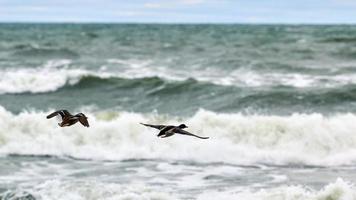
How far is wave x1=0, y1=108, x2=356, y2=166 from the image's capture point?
16328 millimetres

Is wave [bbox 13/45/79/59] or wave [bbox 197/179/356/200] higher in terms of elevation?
wave [bbox 13/45/79/59]

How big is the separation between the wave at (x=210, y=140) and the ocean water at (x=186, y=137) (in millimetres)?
27

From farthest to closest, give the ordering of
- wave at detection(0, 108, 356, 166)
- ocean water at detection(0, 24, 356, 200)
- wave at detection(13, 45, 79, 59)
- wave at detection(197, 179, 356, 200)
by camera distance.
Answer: wave at detection(13, 45, 79, 59)
wave at detection(0, 108, 356, 166)
ocean water at detection(0, 24, 356, 200)
wave at detection(197, 179, 356, 200)

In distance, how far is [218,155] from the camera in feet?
53.8

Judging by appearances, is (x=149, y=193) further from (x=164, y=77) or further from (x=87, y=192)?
(x=164, y=77)

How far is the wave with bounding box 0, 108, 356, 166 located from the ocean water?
1.1 inches

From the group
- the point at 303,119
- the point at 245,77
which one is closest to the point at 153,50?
the point at 245,77

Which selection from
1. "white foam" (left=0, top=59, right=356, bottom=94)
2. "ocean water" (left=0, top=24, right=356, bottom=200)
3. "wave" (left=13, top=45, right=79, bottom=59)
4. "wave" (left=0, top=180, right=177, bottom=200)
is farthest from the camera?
"wave" (left=13, top=45, right=79, bottom=59)

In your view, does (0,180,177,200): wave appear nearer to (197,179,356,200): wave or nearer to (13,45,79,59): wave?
(197,179,356,200): wave

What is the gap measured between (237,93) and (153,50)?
1978 cm

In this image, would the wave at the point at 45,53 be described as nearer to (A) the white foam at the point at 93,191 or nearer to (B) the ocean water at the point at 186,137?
(B) the ocean water at the point at 186,137

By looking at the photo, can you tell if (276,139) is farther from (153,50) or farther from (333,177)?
(153,50)

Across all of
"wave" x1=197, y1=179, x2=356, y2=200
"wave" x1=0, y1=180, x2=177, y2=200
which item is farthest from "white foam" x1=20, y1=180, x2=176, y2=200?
"wave" x1=197, y1=179, x2=356, y2=200

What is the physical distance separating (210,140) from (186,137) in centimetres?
58
